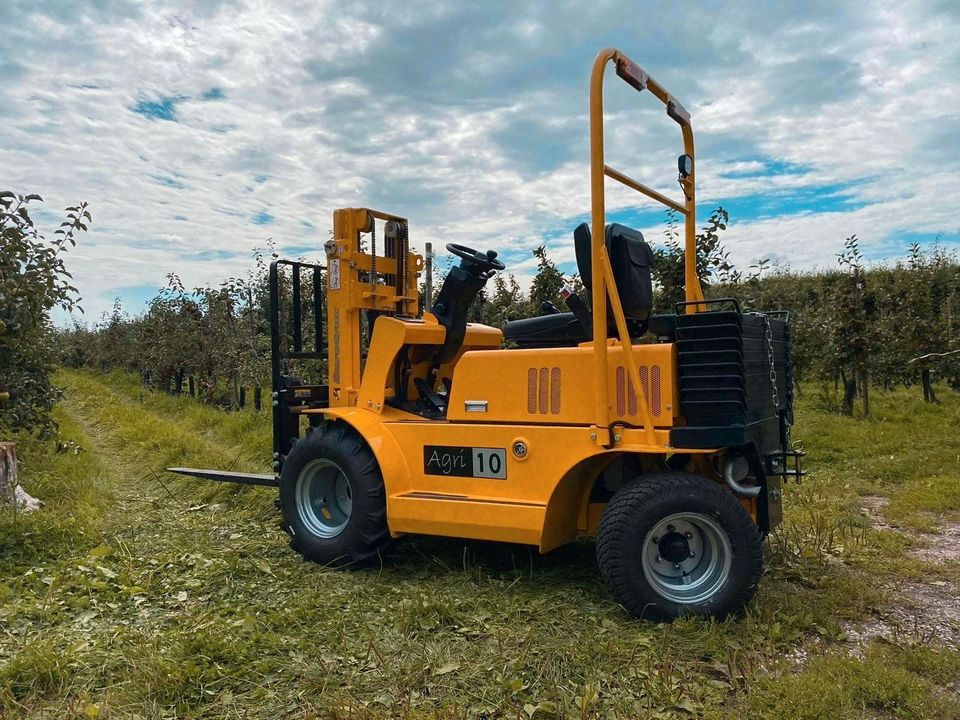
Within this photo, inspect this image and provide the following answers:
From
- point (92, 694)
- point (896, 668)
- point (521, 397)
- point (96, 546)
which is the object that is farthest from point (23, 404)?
point (896, 668)

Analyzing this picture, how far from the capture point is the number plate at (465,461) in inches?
176

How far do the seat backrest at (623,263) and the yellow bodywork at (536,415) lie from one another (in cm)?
27

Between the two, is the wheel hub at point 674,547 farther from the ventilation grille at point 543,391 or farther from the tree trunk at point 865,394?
the tree trunk at point 865,394

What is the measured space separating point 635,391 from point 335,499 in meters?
2.40

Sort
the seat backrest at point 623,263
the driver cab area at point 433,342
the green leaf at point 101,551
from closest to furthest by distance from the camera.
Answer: the seat backrest at point 623,263
the green leaf at point 101,551
the driver cab area at point 433,342

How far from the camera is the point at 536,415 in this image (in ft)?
14.4

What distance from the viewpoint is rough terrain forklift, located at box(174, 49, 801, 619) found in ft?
12.9

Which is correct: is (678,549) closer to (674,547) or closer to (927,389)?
(674,547)

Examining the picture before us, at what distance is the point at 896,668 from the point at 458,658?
192 cm

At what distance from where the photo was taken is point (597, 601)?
4.24m

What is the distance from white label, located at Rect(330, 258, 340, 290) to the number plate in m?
1.43

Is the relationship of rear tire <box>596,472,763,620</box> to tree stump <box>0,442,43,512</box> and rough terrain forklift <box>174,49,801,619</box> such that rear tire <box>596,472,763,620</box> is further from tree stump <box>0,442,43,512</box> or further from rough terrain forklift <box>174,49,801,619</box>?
tree stump <box>0,442,43,512</box>

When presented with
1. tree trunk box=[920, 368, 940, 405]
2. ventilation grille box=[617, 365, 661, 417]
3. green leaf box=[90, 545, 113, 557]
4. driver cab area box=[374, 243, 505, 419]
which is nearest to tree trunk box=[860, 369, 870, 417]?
tree trunk box=[920, 368, 940, 405]

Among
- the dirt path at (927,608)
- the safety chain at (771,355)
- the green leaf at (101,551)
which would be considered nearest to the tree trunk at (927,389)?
the dirt path at (927,608)
